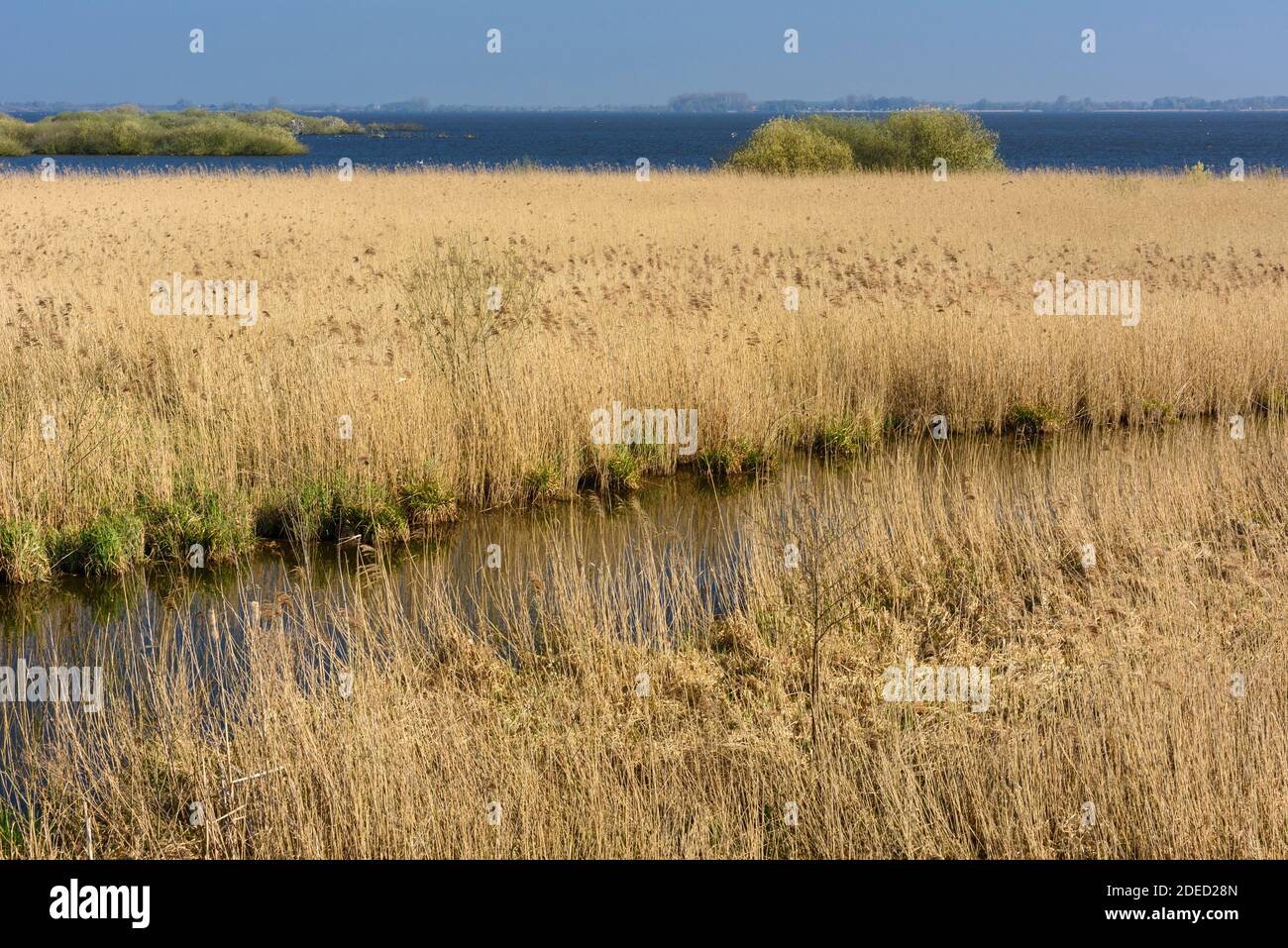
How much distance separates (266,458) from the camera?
8.75m

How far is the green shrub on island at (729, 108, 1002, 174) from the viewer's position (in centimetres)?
3681

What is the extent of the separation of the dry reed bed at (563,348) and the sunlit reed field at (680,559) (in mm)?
57

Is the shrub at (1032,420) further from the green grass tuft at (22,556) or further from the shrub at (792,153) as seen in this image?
the shrub at (792,153)

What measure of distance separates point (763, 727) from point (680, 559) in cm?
209

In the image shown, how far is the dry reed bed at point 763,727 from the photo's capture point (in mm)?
4215

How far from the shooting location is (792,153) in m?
36.8

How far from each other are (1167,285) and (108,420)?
43.6ft

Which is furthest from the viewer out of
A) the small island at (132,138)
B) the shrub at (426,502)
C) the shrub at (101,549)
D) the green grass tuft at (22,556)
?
the small island at (132,138)

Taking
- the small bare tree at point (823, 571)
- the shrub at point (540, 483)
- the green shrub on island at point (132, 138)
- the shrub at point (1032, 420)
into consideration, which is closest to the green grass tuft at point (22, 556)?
the shrub at point (540, 483)

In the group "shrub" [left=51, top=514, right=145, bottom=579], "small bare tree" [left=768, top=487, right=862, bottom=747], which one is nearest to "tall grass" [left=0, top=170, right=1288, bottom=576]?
"shrub" [left=51, top=514, right=145, bottom=579]

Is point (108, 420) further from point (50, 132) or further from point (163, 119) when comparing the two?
point (163, 119)

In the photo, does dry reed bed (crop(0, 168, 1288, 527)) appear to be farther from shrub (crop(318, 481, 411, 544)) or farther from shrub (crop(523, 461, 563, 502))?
shrub (crop(318, 481, 411, 544))
